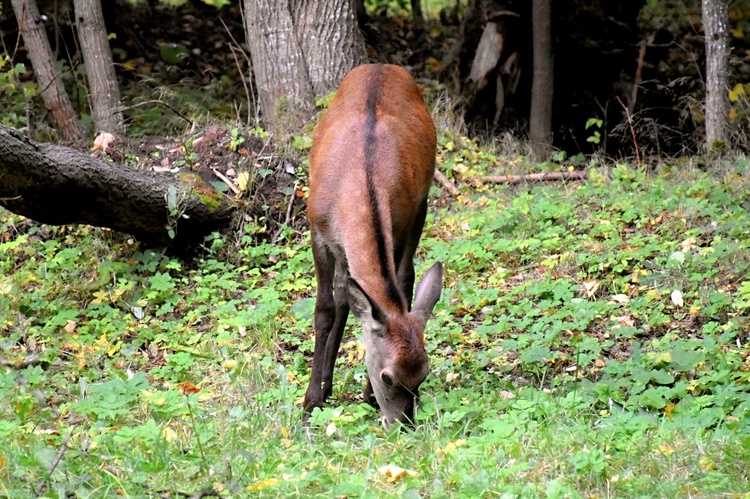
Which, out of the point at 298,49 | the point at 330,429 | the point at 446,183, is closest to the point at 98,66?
the point at 298,49

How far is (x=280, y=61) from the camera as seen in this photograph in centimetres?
981

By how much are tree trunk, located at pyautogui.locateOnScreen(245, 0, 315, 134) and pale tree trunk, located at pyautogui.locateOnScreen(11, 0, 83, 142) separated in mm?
2102

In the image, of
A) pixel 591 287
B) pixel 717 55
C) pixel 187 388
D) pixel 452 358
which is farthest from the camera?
pixel 717 55

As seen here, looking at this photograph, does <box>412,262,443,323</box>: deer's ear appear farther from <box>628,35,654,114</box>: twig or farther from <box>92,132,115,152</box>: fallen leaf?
<box>628,35,654,114</box>: twig

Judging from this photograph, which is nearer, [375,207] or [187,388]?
[375,207]

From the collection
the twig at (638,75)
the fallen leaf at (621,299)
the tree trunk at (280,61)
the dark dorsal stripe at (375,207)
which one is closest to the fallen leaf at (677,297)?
the fallen leaf at (621,299)

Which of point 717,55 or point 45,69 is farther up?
point 45,69

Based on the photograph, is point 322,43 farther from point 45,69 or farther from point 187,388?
point 187,388

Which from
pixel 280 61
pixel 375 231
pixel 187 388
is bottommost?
pixel 187 388

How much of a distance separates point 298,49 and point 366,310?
543 centimetres

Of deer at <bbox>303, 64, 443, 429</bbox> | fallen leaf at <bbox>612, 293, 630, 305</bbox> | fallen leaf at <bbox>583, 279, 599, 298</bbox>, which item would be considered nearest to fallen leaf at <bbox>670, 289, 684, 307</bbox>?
fallen leaf at <bbox>612, 293, 630, 305</bbox>

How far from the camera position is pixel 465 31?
12.5 m

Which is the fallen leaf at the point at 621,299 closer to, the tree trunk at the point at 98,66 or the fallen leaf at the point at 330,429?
the fallen leaf at the point at 330,429

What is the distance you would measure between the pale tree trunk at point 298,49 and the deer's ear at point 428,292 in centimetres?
474
